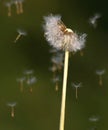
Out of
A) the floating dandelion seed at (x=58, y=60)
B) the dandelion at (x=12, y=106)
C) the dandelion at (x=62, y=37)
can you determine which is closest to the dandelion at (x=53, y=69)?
the floating dandelion seed at (x=58, y=60)

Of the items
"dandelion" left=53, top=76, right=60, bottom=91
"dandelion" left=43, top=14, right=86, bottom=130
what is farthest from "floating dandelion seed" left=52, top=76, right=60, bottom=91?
"dandelion" left=43, top=14, right=86, bottom=130

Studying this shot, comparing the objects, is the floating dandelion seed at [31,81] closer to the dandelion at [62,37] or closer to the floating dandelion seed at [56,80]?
the floating dandelion seed at [56,80]

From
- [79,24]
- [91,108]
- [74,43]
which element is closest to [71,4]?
[79,24]

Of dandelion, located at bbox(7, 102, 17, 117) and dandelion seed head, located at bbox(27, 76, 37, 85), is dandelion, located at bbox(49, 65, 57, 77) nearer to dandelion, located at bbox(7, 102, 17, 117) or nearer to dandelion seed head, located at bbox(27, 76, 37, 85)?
dandelion seed head, located at bbox(27, 76, 37, 85)

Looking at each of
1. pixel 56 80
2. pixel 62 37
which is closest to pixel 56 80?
pixel 56 80

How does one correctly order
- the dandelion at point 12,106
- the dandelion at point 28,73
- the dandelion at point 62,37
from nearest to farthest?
the dandelion at point 62,37, the dandelion at point 12,106, the dandelion at point 28,73

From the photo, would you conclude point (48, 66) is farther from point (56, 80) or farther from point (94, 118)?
point (94, 118)
